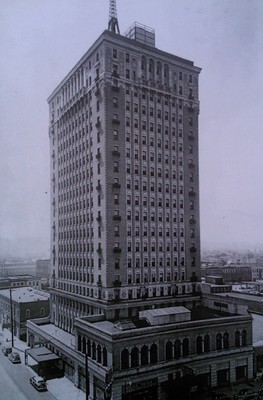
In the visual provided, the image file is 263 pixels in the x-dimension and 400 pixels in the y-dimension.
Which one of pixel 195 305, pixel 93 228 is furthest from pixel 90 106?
pixel 195 305

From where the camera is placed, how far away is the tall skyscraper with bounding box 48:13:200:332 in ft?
221

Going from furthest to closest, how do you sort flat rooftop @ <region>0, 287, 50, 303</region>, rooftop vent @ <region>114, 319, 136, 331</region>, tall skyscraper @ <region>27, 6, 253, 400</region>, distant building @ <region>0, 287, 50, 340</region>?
flat rooftop @ <region>0, 287, 50, 303</region> < distant building @ <region>0, 287, 50, 340</region> < tall skyscraper @ <region>27, 6, 253, 400</region> < rooftop vent @ <region>114, 319, 136, 331</region>

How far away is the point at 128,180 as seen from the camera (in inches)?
2734

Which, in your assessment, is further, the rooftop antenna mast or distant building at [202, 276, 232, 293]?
distant building at [202, 276, 232, 293]

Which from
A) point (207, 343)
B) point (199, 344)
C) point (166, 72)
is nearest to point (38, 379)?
point (199, 344)

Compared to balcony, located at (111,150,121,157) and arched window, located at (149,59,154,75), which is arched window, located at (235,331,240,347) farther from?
arched window, located at (149,59,154,75)

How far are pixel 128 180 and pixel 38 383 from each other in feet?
118

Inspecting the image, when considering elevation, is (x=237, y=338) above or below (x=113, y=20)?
below

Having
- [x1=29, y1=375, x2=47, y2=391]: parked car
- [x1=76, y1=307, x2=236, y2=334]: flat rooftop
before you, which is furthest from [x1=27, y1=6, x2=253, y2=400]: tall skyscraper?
[x1=29, y1=375, x2=47, y2=391]: parked car

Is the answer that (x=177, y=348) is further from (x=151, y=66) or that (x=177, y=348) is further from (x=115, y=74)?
(x=151, y=66)

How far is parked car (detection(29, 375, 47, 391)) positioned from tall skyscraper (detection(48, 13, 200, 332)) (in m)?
13.9

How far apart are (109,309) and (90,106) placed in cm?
3781

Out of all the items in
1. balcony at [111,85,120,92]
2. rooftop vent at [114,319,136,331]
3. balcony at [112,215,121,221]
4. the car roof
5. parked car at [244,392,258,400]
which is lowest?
the car roof

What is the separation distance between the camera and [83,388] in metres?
55.5
